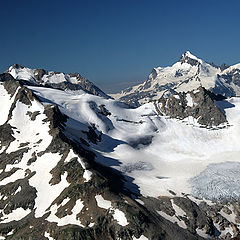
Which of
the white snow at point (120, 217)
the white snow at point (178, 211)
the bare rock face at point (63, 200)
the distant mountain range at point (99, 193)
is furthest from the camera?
the white snow at point (178, 211)

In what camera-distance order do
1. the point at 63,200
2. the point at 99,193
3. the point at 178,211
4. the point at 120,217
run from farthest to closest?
the point at 178,211 → the point at 99,193 → the point at 63,200 → the point at 120,217

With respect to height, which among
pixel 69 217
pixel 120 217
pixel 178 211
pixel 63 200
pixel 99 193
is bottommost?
pixel 178 211

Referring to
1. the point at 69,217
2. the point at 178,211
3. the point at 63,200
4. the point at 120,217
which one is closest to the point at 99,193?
the point at 63,200

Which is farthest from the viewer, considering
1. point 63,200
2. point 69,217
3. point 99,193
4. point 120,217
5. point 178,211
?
point 178,211

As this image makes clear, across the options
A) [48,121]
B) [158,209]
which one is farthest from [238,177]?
[48,121]

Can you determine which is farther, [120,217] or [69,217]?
[69,217]

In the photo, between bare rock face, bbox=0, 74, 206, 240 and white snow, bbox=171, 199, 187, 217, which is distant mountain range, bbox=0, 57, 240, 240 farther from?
white snow, bbox=171, 199, 187, 217

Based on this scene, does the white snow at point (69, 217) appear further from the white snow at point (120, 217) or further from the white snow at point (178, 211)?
the white snow at point (178, 211)

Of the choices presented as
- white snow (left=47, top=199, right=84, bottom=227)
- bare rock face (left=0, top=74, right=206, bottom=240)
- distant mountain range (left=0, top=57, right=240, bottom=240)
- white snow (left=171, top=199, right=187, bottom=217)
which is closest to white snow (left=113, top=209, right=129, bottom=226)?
bare rock face (left=0, top=74, right=206, bottom=240)

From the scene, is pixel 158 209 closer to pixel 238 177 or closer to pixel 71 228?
pixel 71 228

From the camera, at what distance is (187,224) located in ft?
406

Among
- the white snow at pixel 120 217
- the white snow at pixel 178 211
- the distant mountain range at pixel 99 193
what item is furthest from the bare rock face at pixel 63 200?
the white snow at pixel 178 211

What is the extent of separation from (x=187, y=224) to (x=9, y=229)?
70.5 m

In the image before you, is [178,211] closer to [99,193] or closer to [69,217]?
[99,193]
